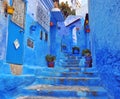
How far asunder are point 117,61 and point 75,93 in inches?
57.2

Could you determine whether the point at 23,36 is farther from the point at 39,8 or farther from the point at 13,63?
the point at 39,8

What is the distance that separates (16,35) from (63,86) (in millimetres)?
1958

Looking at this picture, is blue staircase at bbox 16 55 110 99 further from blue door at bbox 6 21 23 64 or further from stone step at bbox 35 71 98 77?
blue door at bbox 6 21 23 64

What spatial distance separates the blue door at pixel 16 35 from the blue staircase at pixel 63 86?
69 centimetres

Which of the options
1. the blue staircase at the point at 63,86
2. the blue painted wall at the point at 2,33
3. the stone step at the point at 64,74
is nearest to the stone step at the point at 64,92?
the blue staircase at the point at 63,86

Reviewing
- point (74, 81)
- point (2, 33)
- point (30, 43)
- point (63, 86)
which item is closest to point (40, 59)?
point (30, 43)

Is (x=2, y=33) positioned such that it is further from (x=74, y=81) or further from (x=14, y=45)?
(x=74, y=81)

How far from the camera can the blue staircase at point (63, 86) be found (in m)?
4.64

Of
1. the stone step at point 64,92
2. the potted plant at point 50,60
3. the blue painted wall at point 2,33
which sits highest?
the blue painted wall at point 2,33

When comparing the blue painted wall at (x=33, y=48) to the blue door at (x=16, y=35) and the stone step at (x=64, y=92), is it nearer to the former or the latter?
the blue door at (x=16, y=35)

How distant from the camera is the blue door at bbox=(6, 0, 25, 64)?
15.9 ft

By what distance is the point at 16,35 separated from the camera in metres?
5.25

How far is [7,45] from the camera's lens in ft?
15.4

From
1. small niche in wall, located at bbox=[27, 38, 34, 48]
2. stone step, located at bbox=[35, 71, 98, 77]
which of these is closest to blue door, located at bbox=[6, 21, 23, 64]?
small niche in wall, located at bbox=[27, 38, 34, 48]
